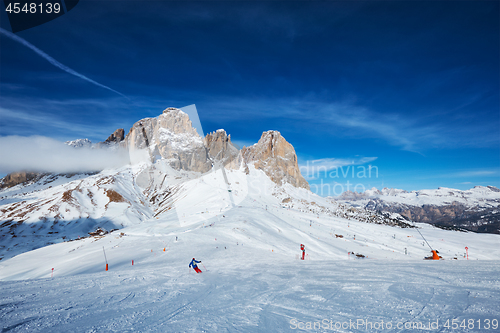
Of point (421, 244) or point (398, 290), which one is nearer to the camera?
point (398, 290)

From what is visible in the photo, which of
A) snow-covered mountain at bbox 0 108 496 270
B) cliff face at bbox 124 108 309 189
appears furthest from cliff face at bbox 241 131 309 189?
snow-covered mountain at bbox 0 108 496 270

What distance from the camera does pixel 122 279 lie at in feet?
42.0

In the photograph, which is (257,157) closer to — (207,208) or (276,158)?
(276,158)

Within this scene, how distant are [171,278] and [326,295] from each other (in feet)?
28.4

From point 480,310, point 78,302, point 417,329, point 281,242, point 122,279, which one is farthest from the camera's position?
point 281,242

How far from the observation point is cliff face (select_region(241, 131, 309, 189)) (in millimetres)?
159038

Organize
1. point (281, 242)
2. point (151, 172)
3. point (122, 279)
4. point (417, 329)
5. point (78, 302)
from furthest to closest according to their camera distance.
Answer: point (151, 172), point (281, 242), point (122, 279), point (78, 302), point (417, 329)

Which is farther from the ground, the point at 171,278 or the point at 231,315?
the point at 231,315

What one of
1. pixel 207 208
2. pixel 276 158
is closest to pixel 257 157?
pixel 276 158

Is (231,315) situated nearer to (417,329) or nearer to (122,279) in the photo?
(417,329)

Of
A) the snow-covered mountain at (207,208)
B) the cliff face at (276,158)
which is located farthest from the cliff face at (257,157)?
the snow-covered mountain at (207,208)

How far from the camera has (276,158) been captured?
166m

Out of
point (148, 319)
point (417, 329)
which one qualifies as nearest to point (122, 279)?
point (148, 319)

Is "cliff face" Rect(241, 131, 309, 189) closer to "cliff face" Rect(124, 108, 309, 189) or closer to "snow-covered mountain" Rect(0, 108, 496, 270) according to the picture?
"cliff face" Rect(124, 108, 309, 189)
